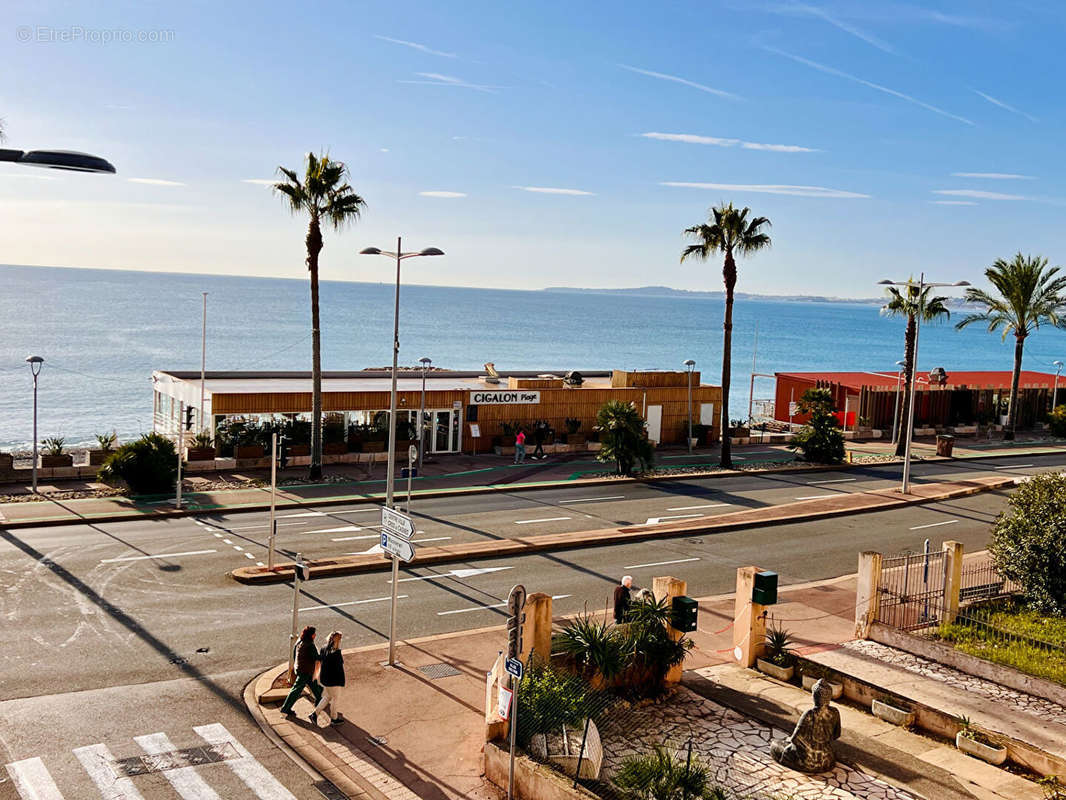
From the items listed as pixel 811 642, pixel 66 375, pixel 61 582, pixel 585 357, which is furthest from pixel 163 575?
pixel 585 357

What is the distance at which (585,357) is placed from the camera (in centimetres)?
18625

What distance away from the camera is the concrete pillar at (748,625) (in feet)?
55.8

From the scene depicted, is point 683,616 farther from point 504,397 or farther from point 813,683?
point 504,397

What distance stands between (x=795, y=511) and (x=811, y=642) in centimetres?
1409

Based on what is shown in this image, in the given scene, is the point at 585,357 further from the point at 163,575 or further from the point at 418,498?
the point at 163,575

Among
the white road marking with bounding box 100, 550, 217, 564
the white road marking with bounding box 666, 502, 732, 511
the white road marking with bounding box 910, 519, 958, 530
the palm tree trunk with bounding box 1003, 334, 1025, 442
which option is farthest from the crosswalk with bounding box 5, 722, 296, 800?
the palm tree trunk with bounding box 1003, 334, 1025, 442

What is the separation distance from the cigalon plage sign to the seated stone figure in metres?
32.0

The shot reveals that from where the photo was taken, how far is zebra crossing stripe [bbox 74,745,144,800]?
467 inches

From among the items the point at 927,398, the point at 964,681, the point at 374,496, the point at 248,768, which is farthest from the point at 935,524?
the point at 927,398

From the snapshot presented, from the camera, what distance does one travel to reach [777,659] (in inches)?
662

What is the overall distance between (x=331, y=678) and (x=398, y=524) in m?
2.87

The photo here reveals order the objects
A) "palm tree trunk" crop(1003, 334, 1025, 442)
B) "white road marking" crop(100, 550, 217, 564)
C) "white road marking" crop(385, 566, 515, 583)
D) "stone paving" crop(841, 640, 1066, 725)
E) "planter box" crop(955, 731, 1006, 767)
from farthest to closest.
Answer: "palm tree trunk" crop(1003, 334, 1025, 442) → "white road marking" crop(100, 550, 217, 564) → "white road marking" crop(385, 566, 515, 583) → "stone paving" crop(841, 640, 1066, 725) → "planter box" crop(955, 731, 1006, 767)

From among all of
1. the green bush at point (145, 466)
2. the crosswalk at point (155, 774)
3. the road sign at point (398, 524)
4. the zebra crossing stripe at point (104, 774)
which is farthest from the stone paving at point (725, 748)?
the green bush at point (145, 466)

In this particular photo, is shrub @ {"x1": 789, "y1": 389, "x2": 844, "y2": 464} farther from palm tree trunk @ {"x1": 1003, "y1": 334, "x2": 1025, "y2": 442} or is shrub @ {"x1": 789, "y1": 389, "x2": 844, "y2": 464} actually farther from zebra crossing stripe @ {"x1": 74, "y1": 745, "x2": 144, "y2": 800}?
zebra crossing stripe @ {"x1": 74, "y1": 745, "x2": 144, "y2": 800}
